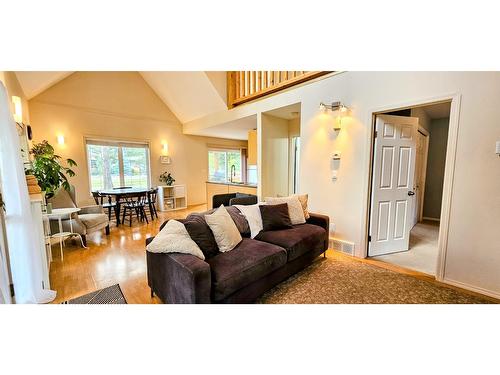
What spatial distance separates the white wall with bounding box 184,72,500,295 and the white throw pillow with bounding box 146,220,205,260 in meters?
2.27

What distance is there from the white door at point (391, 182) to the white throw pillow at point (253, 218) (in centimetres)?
159

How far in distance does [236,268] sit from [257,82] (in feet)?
11.9

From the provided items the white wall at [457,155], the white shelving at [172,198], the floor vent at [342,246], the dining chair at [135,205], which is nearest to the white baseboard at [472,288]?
the white wall at [457,155]

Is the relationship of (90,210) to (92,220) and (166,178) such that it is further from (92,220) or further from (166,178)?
(166,178)

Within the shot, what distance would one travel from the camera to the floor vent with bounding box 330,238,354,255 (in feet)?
9.81

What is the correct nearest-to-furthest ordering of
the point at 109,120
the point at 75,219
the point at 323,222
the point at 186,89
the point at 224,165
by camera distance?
the point at 323,222 < the point at 75,219 < the point at 186,89 < the point at 109,120 < the point at 224,165

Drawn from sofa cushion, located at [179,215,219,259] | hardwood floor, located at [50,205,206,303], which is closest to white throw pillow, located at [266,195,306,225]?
sofa cushion, located at [179,215,219,259]

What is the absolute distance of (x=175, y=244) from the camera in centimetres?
167

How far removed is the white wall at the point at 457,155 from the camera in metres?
1.98

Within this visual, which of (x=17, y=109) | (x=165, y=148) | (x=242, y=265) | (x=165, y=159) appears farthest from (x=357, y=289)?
(x=165, y=148)

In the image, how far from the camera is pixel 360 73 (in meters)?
2.74

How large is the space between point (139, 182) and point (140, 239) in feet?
8.64
